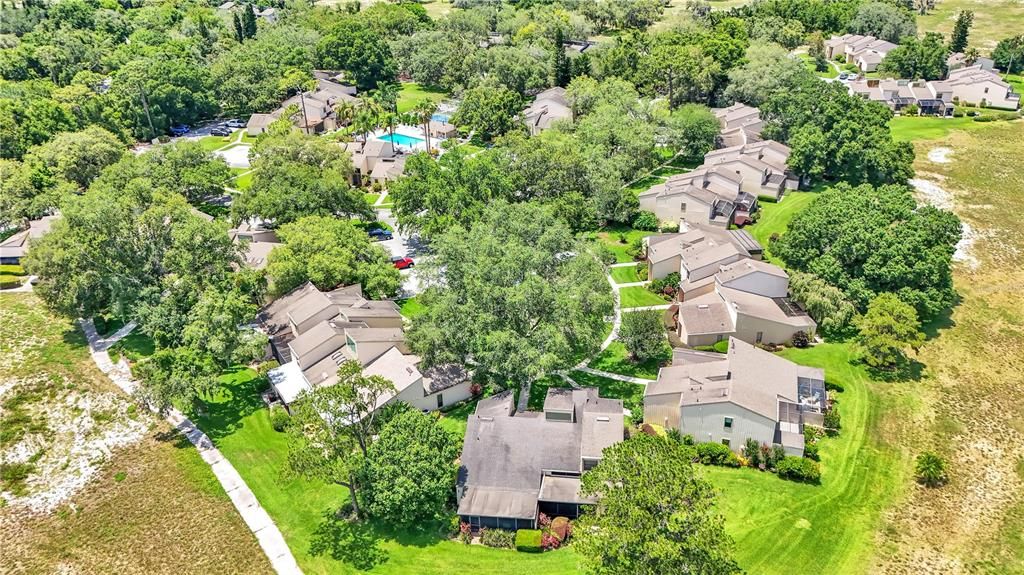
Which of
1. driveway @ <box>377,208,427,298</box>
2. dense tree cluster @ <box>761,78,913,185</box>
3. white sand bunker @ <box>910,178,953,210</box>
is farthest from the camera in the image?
white sand bunker @ <box>910,178,953,210</box>

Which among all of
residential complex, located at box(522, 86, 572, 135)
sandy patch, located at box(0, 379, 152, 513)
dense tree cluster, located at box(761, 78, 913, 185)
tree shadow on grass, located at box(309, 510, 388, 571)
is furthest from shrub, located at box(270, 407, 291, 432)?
dense tree cluster, located at box(761, 78, 913, 185)

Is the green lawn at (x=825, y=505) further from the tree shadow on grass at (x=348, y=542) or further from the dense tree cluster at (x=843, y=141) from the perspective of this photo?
the dense tree cluster at (x=843, y=141)

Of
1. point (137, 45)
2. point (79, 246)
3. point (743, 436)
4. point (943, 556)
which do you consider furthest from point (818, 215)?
point (137, 45)

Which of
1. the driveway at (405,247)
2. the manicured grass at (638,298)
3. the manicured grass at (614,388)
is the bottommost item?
the manicured grass at (614,388)

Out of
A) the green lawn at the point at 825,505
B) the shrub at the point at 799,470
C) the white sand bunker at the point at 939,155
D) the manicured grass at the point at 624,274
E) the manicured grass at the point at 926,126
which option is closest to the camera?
the green lawn at the point at 825,505

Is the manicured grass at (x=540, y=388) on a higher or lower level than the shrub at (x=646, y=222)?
lower

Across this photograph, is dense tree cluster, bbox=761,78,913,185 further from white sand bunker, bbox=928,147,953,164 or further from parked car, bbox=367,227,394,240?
parked car, bbox=367,227,394,240

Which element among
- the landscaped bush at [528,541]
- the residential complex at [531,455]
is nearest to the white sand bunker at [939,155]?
the residential complex at [531,455]
